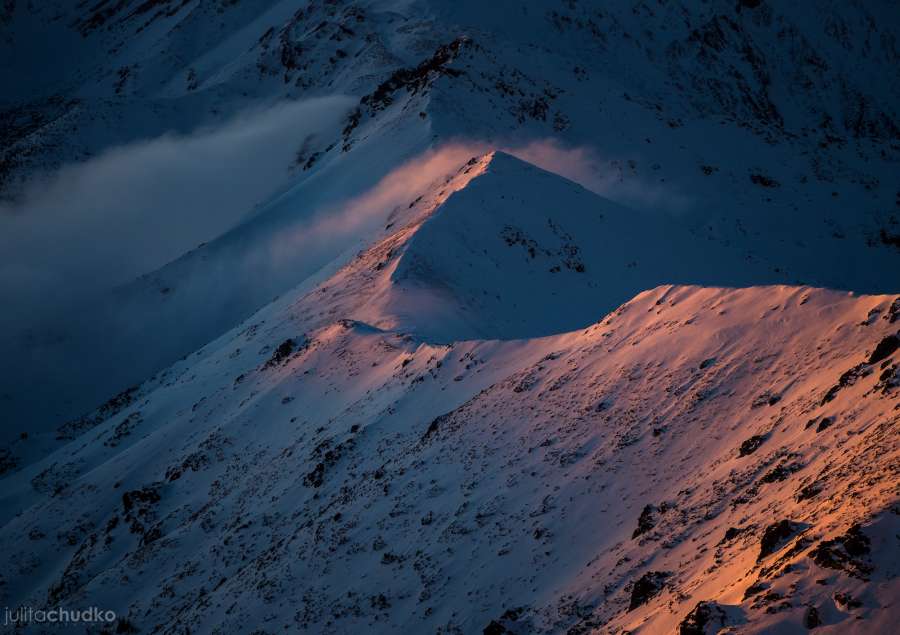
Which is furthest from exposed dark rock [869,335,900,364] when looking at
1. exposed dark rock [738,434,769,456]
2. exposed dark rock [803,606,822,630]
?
exposed dark rock [803,606,822,630]

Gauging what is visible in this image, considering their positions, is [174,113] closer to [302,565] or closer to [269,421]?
[269,421]

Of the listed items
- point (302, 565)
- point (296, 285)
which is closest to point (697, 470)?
point (302, 565)

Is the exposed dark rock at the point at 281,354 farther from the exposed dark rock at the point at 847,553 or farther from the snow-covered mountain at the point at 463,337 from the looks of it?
the exposed dark rock at the point at 847,553

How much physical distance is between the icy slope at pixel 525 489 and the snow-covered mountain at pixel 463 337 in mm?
78

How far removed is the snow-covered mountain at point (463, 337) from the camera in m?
12.2

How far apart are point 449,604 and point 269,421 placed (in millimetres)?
12458

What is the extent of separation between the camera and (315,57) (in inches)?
2446

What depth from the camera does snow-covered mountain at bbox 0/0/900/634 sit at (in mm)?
12164

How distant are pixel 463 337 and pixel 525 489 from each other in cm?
1026

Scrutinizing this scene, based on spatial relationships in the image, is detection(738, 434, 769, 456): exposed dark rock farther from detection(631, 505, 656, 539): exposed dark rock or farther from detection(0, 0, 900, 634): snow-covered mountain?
detection(631, 505, 656, 539): exposed dark rock

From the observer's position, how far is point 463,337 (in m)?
24.5

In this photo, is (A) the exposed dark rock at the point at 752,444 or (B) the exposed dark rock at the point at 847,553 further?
(A) the exposed dark rock at the point at 752,444

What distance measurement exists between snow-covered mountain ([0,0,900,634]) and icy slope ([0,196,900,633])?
0.08 m

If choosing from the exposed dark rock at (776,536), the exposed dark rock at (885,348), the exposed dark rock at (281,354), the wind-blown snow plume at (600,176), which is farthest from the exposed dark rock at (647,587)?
the wind-blown snow plume at (600,176)
